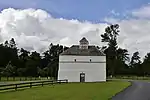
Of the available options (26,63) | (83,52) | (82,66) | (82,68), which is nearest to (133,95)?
(82,68)

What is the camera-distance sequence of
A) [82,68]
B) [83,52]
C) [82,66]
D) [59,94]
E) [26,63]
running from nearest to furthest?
[59,94], [82,68], [82,66], [83,52], [26,63]

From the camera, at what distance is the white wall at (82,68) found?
78.2m

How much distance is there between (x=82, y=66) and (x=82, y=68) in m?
0.56

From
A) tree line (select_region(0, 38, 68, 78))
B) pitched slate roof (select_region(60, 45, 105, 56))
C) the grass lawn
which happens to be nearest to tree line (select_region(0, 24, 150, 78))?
tree line (select_region(0, 38, 68, 78))

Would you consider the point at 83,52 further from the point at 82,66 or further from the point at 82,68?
the point at 82,68

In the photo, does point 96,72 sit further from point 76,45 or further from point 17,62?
point 17,62

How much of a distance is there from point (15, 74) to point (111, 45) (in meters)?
36.9

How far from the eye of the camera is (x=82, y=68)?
79.1 meters

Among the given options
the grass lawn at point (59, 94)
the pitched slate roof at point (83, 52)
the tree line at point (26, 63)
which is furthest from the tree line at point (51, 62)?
the grass lawn at point (59, 94)

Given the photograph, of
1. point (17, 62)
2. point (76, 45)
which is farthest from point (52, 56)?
point (76, 45)

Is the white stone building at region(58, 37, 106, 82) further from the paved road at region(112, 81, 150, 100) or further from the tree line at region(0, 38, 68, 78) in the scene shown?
the paved road at region(112, 81, 150, 100)

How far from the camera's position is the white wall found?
7825cm

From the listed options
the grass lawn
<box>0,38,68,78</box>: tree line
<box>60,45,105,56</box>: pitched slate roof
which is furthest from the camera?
<box>0,38,68,78</box>: tree line

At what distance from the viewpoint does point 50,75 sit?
4149 inches
